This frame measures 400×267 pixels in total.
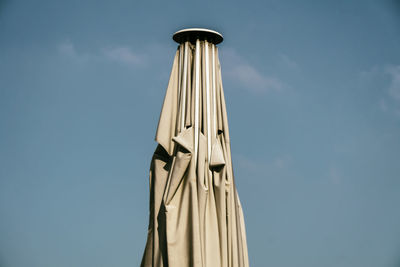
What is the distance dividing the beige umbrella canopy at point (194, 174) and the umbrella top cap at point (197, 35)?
0.01 metres

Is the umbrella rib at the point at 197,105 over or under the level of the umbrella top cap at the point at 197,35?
under

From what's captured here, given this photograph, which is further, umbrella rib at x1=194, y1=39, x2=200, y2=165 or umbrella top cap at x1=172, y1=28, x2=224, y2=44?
umbrella top cap at x1=172, y1=28, x2=224, y2=44

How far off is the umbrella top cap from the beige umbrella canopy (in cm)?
1

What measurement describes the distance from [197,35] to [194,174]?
1601mm

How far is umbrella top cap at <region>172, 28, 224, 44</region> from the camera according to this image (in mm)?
5074

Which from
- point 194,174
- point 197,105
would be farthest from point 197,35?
point 194,174

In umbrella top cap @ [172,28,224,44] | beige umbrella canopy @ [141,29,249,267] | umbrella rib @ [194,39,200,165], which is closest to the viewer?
beige umbrella canopy @ [141,29,249,267]

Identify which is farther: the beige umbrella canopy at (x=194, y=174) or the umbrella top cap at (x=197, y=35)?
the umbrella top cap at (x=197, y=35)

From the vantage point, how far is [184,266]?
4402 mm

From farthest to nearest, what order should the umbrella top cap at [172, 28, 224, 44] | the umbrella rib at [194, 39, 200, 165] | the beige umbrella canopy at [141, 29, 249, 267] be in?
the umbrella top cap at [172, 28, 224, 44]
the umbrella rib at [194, 39, 200, 165]
the beige umbrella canopy at [141, 29, 249, 267]

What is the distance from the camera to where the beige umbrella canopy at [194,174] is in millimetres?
4461

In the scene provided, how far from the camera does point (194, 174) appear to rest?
4562 millimetres

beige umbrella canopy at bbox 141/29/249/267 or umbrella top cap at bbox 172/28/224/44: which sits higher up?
umbrella top cap at bbox 172/28/224/44

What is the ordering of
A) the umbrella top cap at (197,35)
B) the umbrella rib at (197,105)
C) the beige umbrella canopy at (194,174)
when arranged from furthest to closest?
the umbrella top cap at (197,35) → the umbrella rib at (197,105) → the beige umbrella canopy at (194,174)
